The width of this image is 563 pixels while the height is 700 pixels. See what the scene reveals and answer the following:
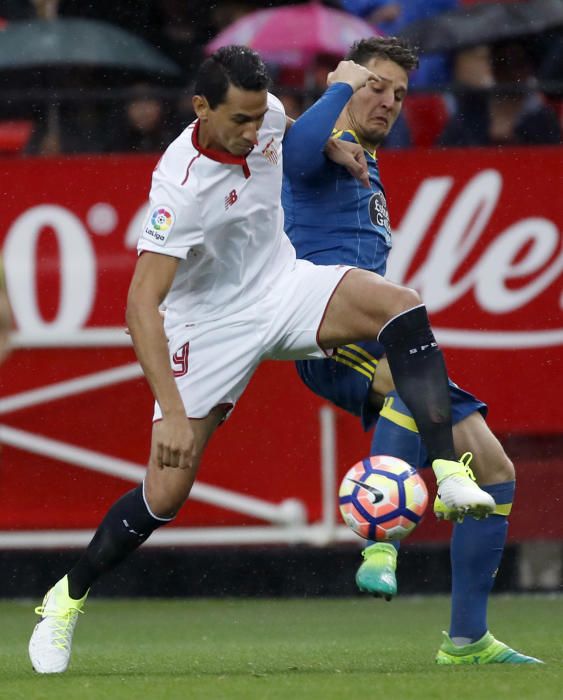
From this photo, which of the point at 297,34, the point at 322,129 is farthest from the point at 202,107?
the point at 297,34

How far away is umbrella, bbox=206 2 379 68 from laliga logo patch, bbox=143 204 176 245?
4.78m

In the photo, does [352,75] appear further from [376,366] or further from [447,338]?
[447,338]

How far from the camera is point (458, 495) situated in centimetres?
559

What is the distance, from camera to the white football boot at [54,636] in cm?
602

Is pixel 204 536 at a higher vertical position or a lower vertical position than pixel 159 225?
lower

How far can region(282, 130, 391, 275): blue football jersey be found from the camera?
266 inches

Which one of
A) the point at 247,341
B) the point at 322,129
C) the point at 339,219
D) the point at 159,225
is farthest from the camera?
the point at 339,219

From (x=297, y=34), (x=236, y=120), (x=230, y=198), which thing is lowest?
(x=230, y=198)

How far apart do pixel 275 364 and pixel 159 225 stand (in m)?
3.52

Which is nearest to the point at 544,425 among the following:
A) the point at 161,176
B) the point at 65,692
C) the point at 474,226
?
the point at 474,226

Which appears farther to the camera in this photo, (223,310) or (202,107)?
(223,310)

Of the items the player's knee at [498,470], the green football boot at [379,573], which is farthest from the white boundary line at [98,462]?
the green football boot at [379,573]

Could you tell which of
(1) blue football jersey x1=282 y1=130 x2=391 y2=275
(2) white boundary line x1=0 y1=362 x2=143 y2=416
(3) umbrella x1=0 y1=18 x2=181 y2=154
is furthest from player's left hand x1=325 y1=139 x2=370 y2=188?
(3) umbrella x1=0 y1=18 x2=181 y2=154

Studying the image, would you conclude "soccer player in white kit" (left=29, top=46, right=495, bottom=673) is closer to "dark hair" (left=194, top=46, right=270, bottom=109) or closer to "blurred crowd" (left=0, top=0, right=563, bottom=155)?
"dark hair" (left=194, top=46, right=270, bottom=109)
